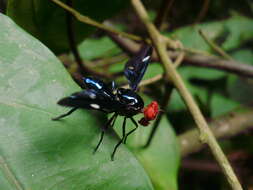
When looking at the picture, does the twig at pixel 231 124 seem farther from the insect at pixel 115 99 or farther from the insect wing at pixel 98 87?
the insect wing at pixel 98 87

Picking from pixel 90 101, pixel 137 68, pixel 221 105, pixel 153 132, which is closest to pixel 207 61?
pixel 221 105

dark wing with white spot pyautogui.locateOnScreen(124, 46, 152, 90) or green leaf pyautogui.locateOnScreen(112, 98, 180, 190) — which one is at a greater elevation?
dark wing with white spot pyautogui.locateOnScreen(124, 46, 152, 90)

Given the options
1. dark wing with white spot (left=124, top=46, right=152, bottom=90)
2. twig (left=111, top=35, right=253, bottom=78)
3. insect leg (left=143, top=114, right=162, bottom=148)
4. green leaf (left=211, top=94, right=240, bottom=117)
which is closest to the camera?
dark wing with white spot (left=124, top=46, right=152, bottom=90)

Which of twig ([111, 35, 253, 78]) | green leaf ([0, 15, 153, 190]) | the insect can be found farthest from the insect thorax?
twig ([111, 35, 253, 78])

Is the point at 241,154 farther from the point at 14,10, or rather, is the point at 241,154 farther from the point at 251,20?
the point at 14,10

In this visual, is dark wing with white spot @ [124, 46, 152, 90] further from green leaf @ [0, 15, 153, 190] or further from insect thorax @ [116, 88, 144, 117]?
green leaf @ [0, 15, 153, 190]

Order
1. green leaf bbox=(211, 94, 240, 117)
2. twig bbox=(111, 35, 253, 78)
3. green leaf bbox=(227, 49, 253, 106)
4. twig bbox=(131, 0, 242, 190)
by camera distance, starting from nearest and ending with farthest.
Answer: twig bbox=(131, 0, 242, 190) < twig bbox=(111, 35, 253, 78) < green leaf bbox=(211, 94, 240, 117) < green leaf bbox=(227, 49, 253, 106)

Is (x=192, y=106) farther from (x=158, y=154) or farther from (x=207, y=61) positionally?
(x=207, y=61)

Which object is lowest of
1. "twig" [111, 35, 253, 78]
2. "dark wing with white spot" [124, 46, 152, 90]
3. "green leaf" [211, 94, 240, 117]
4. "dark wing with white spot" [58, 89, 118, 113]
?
"green leaf" [211, 94, 240, 117]
